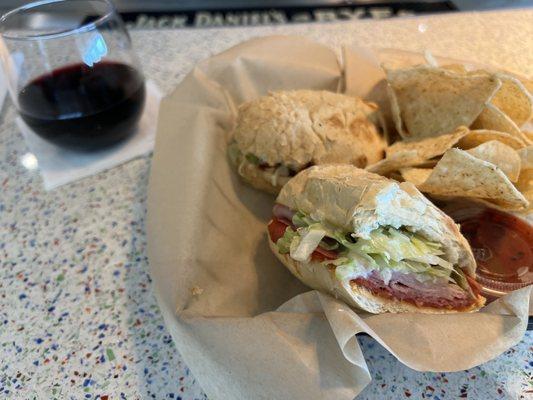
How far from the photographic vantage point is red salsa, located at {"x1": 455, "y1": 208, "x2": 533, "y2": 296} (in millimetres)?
973

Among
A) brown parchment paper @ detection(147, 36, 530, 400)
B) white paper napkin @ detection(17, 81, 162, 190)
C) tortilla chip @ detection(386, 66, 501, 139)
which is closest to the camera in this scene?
brown parchment paper @ detection(147, 36, 530, 400)

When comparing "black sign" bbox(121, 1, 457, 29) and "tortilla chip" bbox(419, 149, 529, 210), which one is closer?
"tortilla chip" bbox(419, 149, 529, 210)

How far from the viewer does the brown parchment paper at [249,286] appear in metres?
0.77

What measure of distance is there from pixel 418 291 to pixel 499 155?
369mm

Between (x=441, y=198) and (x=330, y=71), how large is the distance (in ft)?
1.91

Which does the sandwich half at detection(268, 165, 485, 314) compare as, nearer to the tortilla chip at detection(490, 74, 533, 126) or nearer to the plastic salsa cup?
the plastic salsa cup

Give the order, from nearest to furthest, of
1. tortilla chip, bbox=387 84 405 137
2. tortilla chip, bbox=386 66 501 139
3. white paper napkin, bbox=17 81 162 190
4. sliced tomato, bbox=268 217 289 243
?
sliced tomato, bbox=268 217 289 243 → tortilla chip, bbox=386 66 501 139 → tortilla chip, bbox=387 84 405 137 → white paper napkin, bbox=17 81 162 190

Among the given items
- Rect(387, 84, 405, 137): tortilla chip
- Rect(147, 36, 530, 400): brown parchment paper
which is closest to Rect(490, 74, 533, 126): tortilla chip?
Rect(387, 84, 405, 137): tortilla chip

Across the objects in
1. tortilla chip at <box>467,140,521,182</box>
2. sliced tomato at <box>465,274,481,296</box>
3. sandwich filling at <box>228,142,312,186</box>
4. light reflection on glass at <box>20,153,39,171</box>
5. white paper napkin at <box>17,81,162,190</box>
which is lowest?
light reflection on glass at <box>20,153,39,171</box>

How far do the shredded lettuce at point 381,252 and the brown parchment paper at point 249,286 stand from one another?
0.24 ft

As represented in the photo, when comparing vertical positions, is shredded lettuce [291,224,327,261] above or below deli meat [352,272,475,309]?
above

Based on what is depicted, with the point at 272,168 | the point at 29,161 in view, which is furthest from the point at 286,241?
the point at 29,161

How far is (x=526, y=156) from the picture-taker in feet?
3.36

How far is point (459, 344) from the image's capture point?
2.54 feet
